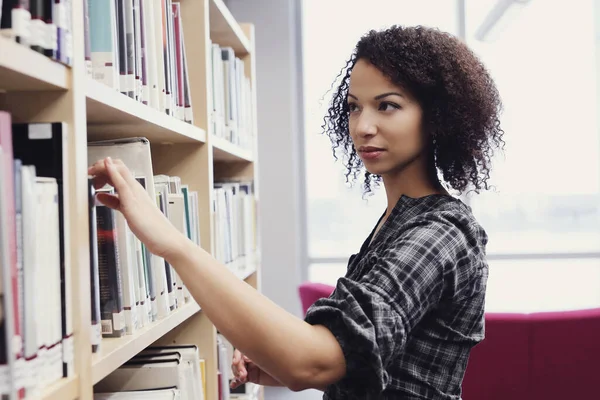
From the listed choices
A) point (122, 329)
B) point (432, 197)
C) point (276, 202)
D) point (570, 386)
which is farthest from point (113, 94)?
point (276, 202)

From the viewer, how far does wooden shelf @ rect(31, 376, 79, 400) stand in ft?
2.42

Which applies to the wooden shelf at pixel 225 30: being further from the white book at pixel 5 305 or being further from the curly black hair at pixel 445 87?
the white book at pixel 5 305

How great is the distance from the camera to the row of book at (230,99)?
1.92 m

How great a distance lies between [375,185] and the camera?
5.40 ft

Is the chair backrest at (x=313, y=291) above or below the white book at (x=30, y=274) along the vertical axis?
below

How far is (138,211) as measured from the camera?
0.89m

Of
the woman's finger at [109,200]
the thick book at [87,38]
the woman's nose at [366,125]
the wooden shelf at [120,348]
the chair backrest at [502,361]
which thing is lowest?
the chair backrest at [502,361]

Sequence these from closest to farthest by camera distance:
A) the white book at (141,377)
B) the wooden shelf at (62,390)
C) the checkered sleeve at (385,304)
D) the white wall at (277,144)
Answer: the wooden shelf at (62,390), the checkered sleeve at (385,304), the white book at (141,377), the white wall at (277,144)

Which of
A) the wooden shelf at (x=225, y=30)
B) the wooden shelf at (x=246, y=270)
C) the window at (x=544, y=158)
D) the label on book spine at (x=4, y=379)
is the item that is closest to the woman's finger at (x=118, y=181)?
the label on book spine at (x=4, y=379)

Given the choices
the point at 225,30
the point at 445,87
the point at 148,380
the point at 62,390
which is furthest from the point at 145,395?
the point at 225,30

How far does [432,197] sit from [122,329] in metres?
0.62

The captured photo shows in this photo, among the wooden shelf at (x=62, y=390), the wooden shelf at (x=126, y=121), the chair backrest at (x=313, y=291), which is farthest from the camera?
the chair backrest at (x=313, y=291)

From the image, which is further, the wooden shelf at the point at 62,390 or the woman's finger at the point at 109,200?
the woman's finger at the point at 109,200

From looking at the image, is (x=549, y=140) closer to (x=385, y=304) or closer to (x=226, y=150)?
(x=226, y=150)
